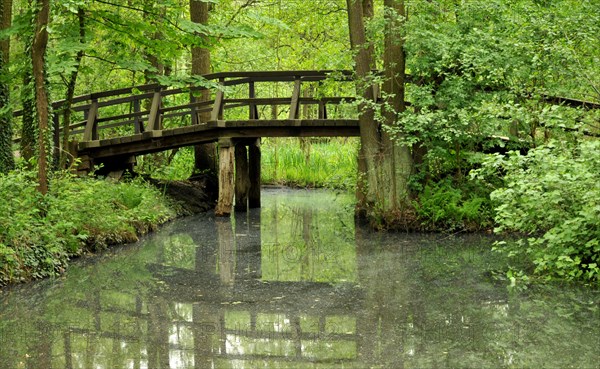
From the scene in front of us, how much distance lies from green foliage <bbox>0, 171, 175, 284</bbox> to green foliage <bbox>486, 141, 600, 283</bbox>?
6.21 metres

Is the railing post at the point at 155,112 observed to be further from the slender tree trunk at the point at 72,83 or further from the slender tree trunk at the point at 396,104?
the slender tree trunk at the point at 396,104

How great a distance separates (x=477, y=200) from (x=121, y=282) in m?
6.94

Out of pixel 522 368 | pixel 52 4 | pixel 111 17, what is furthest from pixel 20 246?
pixel 522 368

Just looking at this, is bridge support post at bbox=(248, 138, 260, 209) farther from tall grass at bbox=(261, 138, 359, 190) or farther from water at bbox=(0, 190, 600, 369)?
water at bbox=(0, 190, 600, 369)

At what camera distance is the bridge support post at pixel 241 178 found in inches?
824

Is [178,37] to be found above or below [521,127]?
above

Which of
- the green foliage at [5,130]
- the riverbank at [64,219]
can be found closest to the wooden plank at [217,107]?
the riverbank at [64,219]

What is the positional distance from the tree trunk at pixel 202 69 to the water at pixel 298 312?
7.17 m

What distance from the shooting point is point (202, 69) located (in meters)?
21.3

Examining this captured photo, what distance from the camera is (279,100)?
62.9 feet

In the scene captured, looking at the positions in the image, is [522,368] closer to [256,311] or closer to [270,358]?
[270,358]

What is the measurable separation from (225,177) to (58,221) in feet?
21.5

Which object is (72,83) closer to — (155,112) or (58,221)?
(155,112)

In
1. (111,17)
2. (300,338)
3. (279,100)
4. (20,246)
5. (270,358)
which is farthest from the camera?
(279,100)
